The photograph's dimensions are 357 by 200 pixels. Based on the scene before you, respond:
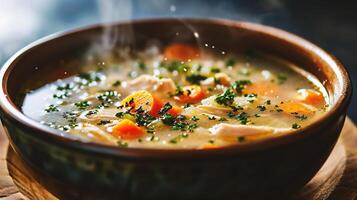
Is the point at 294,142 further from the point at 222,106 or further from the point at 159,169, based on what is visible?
the point at 222,106

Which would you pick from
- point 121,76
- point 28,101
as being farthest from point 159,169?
point 121,76

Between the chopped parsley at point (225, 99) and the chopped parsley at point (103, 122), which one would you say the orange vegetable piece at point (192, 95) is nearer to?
the chopped parsley at point (225, 99)

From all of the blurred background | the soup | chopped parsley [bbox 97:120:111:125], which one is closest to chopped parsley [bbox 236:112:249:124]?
the soup

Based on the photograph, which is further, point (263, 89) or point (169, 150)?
point (263, 89)

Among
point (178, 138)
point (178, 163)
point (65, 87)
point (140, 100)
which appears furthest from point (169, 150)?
point (65, 87)

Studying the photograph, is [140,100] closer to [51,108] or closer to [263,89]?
[51,108]

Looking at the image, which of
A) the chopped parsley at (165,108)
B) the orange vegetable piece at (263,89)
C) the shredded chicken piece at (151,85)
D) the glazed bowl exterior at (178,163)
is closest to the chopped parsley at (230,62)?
the orange vegetable piece at (263,89)

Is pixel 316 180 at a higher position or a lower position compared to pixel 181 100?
lower

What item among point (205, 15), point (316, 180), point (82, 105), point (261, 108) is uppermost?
point (205, 15)
